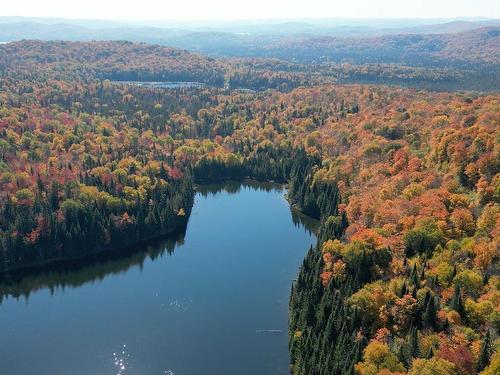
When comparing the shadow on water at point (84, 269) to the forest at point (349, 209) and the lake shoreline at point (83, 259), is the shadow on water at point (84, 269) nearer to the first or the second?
the lake shoreline at point (83, 259)

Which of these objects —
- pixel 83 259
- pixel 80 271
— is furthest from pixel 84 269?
pixel 83 259

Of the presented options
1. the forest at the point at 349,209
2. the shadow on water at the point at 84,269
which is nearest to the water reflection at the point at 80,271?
the shadow on water at the point at 84,269

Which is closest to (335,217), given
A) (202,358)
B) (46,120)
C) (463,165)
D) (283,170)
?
(463,165)

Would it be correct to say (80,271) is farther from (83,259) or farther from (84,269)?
(83,259)

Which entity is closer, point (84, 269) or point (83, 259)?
point (84, 269)

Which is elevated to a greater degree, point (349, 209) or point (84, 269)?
point (349, 209)

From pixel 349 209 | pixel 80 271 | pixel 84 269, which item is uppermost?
pixel 349 209

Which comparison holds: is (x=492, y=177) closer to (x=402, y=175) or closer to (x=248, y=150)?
(x=402, y=175)

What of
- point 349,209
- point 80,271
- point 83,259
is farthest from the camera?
point 349,209
